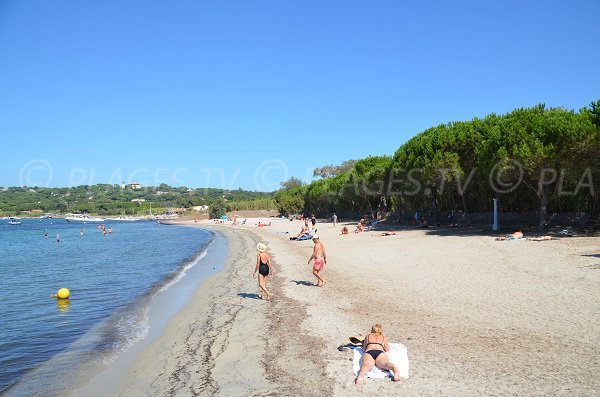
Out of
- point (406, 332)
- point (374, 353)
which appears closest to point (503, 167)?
point (406, 332)

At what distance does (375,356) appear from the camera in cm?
684

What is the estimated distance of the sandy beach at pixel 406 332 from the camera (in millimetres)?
6488

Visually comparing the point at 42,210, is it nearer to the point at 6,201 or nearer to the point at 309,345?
the point at 6,201

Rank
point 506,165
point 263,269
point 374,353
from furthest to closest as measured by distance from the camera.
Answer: point 506,165 < point 263,269 < point 374,353

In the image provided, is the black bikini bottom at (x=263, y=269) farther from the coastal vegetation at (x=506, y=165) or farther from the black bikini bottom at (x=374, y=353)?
the coastal vegetation at (x=506, y=165)

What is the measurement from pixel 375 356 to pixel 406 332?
88.9 inches

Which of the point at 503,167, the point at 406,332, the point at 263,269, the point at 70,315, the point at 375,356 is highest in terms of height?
the point at 503,167

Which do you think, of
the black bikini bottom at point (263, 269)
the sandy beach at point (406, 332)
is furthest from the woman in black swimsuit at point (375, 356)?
the black bikini bottom at point (263, 269)

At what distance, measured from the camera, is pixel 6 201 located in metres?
198

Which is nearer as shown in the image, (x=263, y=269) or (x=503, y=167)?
(x=263, y=269)

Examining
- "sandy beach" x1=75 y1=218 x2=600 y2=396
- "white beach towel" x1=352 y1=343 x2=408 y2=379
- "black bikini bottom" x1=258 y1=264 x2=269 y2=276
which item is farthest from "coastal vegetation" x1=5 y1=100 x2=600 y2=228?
"white beach towel" x1=352 y1=343 x2=408 y2=379

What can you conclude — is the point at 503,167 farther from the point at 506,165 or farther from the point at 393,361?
the point at 393,361

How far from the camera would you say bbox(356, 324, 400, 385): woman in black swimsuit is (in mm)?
6508

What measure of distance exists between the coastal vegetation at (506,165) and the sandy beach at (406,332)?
29.8 ft
